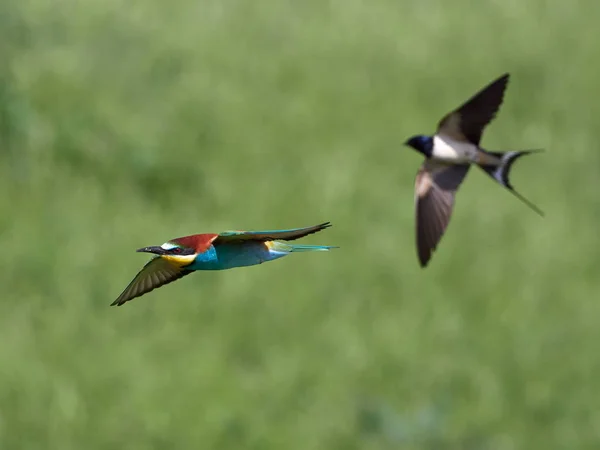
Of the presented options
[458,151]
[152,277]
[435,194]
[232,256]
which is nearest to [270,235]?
[232,256]

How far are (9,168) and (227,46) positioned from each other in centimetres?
300

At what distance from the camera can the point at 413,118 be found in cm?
1108

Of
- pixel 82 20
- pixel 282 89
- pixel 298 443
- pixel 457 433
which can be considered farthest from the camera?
pixel 282 89

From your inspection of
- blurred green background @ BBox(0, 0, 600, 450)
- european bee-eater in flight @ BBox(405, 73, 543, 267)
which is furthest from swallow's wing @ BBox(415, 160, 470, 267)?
blurred green background @ BBox(0, 0, 600, 450)

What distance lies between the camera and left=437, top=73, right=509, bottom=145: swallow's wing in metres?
2.56

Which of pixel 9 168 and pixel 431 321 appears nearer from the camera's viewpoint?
pixel 9 168

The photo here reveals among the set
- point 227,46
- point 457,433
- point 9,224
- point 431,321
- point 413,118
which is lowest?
point 457,433

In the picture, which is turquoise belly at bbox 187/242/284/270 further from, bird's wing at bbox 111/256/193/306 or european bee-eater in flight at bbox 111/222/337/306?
bird's wing at bbox 111/256/193/306

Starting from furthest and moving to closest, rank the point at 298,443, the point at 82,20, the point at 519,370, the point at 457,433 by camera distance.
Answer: the point at 82,20 → the point at 519,370 → the point at 457,433 → the point at 298,443

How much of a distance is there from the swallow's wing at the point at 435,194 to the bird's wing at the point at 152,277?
3.02 ft

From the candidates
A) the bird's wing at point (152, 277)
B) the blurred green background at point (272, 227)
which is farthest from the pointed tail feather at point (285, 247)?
the blurred green background at point (272, 227)

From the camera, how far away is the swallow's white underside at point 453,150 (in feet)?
8.34

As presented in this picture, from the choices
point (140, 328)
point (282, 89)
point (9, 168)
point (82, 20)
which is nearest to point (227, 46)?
point (282, 89)

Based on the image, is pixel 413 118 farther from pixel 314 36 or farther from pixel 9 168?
pixel 9 168
